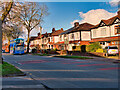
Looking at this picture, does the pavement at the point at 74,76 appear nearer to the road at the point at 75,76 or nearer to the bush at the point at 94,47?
the road at the point at 75,76

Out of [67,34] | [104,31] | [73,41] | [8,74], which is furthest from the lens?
[67,34]

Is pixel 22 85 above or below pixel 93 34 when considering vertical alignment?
below

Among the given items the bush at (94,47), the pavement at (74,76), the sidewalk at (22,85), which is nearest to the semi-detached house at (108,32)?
the bush at (94,47)

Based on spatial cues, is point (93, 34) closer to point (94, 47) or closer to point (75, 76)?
point (94, 47)

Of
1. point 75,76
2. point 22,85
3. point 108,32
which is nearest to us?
point 22,85

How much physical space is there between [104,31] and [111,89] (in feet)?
115

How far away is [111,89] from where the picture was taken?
276 inches

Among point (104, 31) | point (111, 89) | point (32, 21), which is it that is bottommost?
point (111, 89)

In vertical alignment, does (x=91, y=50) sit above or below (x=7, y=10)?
below

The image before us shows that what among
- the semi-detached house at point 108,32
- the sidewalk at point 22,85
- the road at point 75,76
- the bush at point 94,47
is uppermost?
the semi-detached house at point 108,32

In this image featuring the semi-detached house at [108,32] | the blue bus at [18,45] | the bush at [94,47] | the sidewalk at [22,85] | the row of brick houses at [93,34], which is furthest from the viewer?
the blue bus at [18,45]

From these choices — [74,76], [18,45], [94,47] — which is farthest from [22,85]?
[18,45]

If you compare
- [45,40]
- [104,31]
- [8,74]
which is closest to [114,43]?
[104,31]

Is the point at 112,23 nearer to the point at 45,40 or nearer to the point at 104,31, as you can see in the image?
the point at 104,31
